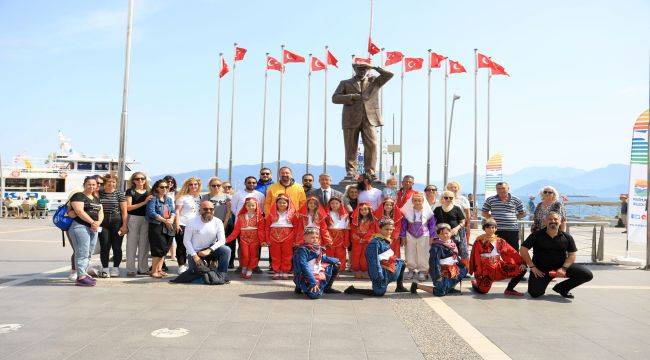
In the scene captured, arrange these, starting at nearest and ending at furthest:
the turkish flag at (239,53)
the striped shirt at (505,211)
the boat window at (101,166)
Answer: the striped shirt at (505,211), the turkish flag at (239,53), the boat window at (101,166)

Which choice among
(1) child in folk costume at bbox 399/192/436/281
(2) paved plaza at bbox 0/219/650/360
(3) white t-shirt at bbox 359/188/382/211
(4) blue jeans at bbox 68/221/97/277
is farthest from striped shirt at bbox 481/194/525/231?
(4) blue jeans at bbox 68/221/97/277

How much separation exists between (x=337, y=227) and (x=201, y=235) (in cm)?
198

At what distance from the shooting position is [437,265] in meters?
6.53

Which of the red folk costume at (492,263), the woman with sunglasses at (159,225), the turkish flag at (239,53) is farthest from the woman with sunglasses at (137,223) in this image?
the turkish flag at (239,53)

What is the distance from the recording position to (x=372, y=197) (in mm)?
8016

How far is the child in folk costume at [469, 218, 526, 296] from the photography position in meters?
6.55

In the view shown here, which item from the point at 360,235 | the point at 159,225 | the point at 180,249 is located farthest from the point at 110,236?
the point at 360,235

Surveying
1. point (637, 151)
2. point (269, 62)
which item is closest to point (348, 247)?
point (637, 151)

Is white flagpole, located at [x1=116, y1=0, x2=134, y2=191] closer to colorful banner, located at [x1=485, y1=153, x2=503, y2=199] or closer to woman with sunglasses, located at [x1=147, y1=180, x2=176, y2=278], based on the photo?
woman with sunglasses, located at [x1=147, y1=180, x2=176, y2=278]

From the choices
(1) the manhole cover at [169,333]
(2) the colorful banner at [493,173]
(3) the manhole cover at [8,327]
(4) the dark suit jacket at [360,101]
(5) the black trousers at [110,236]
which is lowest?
(3) the manhole cover at [8,327]

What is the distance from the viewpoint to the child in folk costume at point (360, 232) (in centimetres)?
752

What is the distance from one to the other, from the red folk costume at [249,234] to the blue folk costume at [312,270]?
1.40m

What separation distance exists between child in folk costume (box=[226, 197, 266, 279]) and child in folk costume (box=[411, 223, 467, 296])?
2.45 meters

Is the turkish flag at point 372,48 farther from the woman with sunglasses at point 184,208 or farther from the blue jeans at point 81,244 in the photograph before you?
the blue jeans at point 81,244
